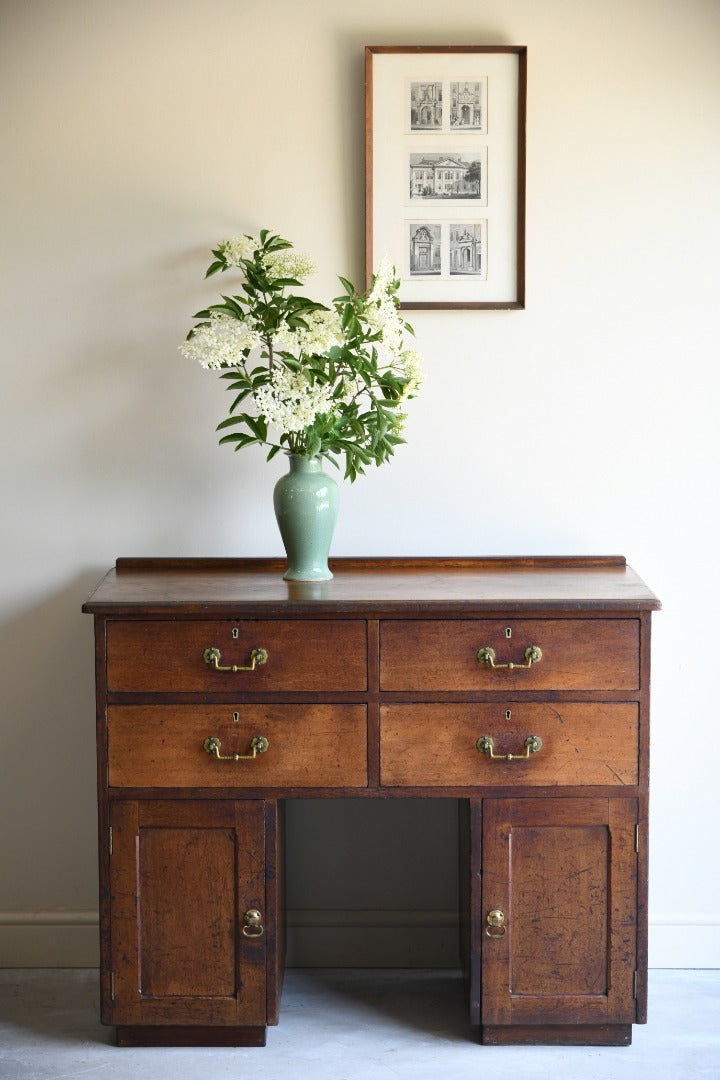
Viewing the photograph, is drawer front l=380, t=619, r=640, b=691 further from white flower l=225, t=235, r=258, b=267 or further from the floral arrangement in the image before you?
white flower l=225, t=235, r=258, b=267

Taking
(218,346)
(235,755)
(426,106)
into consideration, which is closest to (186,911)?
(235,755)

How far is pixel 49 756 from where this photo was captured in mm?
2857

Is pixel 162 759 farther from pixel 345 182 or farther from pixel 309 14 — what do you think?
pixel 309 14

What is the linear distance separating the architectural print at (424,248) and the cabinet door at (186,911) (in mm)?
1297

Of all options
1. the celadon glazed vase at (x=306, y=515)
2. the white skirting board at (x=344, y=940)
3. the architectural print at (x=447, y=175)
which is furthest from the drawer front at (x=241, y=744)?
the architectural print at (x=447, y=175)

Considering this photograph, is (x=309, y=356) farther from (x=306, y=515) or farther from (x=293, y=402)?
(x=306, y=515)

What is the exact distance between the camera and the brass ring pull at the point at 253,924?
2369 millimetres

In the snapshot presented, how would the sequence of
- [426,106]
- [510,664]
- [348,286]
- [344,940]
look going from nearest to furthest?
[510,664] < [348,286] < [426,106] < [344,940]

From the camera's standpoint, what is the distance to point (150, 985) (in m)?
2.38

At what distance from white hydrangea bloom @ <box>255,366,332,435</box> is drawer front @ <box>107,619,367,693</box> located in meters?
0.42

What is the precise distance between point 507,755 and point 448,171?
137 centimetres

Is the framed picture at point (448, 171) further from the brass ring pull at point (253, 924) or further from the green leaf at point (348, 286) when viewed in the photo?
the brass ring pull at point (253, 924)

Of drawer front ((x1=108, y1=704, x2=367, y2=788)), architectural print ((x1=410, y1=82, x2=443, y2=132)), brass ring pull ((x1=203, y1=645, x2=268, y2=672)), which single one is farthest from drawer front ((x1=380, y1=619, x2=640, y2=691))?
architectural print ((x1=410, y1=82, x2=443, y2=132))

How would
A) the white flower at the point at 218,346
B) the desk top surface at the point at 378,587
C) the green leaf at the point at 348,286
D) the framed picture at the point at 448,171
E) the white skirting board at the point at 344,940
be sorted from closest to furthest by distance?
the desk top surface at the point at 378,587 < the white flower at the point at 218,346 < the green leaf at the point at 348,286 < the framed picture at the point at 448,171 < the white skirting board at the point at 344,940
